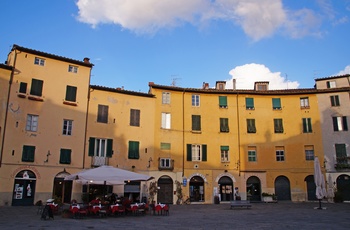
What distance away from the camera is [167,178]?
32375mm

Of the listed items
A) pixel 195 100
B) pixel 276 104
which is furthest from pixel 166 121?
pixel 276 104

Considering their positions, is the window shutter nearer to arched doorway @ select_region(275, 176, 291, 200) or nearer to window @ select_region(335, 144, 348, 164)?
window @ select_region(335, 144, 348, 164)

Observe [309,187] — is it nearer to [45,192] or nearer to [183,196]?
[183,196]

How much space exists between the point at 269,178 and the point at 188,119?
10653 mm

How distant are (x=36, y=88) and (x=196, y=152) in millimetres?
16784

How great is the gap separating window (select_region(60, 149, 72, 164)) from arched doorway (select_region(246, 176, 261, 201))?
18540 mm

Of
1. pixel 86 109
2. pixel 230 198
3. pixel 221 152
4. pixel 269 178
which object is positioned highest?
pixel 86 109

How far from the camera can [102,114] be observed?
30.4 meters

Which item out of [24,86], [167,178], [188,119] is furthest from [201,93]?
[24,86]

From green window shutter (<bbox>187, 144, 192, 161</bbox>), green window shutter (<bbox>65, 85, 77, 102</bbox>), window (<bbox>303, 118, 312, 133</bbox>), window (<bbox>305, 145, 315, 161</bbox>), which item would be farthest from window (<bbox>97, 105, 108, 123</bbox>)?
window (<bbox>305, 145, 315, 161</bbox>)

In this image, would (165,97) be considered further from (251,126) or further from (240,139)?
(251,126)

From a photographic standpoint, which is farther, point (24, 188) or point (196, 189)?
point (196, 189)

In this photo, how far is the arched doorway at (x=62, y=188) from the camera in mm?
27216

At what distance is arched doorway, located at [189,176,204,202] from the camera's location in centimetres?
3322
